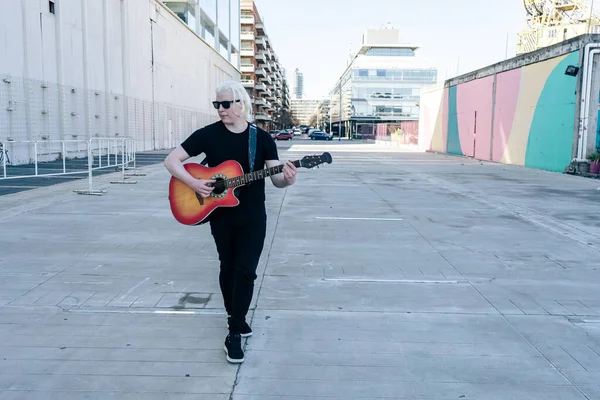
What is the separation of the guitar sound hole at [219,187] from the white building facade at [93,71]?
13.9 meters

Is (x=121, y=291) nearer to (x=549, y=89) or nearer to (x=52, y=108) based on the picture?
(x=52, y=108)

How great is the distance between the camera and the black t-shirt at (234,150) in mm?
3691

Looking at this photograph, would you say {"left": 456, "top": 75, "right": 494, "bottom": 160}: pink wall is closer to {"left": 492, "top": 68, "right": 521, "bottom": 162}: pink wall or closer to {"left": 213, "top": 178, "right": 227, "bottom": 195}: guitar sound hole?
{"left": 492, "top": 68, "right": 521, "bottom": 162}: pink wall

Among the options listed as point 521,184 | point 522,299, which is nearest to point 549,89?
point 521,184

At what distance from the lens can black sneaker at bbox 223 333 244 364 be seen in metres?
3.53

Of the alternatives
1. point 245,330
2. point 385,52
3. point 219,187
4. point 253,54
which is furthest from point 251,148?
point 385,52

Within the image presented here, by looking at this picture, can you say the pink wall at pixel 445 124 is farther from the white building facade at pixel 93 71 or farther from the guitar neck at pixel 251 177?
the guitar neck at pixel 251 177

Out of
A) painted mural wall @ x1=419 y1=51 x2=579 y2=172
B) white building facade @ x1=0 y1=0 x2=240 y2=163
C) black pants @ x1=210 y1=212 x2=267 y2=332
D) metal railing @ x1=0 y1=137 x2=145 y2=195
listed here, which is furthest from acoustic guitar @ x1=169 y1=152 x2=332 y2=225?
painted mural wall @ x1=419 y1=51 x2=579 y2=172

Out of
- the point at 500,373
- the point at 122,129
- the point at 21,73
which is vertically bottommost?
the point at 500,373

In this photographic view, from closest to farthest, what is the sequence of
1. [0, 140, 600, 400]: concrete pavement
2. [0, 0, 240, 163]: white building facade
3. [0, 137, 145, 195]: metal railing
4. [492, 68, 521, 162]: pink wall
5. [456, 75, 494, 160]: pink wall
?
[0, 140, 600, 400]: concrete pavement → [0, 137, 145, 195]: metal railing → [0, 0, 240, 163]: white building facade → [492, 68, 521, 162]: pink wall → [456, 75, 494, 160]: pink wall

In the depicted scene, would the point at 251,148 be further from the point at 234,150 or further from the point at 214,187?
the point at 214,187

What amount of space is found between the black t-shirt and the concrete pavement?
98cm

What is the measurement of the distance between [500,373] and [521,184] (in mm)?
12856

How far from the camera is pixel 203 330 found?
409cm
